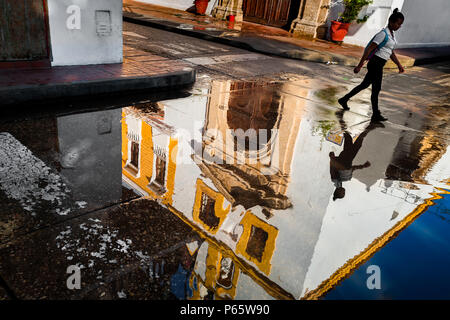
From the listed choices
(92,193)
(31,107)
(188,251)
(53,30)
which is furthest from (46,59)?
(188,251)

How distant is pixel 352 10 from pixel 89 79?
1111cm

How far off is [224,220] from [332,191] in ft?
4.18

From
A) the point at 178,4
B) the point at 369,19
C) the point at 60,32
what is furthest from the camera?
the point at 178,4

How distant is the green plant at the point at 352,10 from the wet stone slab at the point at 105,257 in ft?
41.6

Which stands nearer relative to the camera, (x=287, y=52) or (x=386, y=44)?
(x=386, y=44)

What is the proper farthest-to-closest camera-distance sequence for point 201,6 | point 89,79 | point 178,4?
1. point 178,4
2. point 201,6
3. point 89,79

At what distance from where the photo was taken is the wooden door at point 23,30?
518 cm

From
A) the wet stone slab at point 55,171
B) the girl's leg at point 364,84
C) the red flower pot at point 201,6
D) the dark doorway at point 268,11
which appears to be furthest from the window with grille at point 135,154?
the red flower pot at point 201,6

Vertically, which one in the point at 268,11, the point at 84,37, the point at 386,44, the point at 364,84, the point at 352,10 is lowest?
the point at 364,84

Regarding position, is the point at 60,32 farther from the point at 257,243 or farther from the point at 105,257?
the point at 257,243

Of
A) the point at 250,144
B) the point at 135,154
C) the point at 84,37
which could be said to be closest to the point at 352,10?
the point at 84,37

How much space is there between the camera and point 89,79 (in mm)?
5371

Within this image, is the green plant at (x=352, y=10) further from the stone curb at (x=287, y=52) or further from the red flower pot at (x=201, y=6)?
the red flower pot at (x=201, y=6)

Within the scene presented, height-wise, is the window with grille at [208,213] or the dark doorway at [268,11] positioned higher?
the dark doorway at [268,11]
